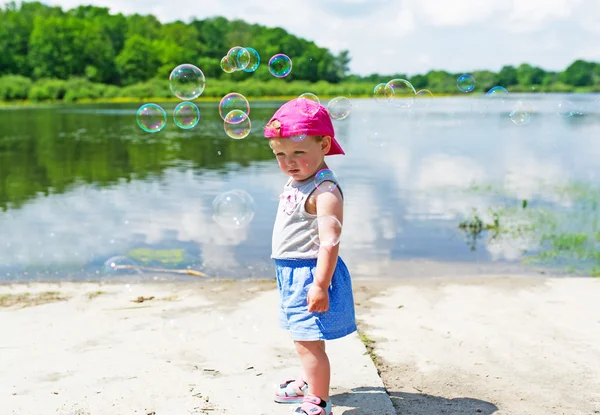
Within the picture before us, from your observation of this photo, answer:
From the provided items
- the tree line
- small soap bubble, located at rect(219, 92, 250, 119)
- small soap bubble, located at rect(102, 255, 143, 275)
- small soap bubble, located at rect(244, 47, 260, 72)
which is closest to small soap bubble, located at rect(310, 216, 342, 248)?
small soap bubble, located at rect(219, 92, 250, 119)

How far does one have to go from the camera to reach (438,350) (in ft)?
15.0

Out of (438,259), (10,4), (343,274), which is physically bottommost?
(438,259)

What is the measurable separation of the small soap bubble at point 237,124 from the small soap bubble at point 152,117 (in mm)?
1378

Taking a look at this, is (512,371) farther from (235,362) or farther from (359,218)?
(359,218)

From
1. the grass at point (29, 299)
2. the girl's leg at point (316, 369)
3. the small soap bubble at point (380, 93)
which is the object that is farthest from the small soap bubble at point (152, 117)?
the girl's leg at point (316, 369)

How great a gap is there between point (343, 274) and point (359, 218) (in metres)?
7.93

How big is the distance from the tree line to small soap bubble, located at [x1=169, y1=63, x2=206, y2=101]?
52.2 meters

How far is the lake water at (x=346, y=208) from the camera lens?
28.5ft

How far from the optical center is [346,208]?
12.5 metres

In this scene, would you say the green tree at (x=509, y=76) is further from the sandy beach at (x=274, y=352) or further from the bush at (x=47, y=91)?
the bush at (x=47, y=91)

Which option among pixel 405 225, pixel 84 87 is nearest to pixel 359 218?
pixel 405 225

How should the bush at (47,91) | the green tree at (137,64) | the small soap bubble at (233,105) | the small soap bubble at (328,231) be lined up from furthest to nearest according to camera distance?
1. the green tree at (137,64)
2. the bush at (47,91)
3. the small soap bubble at (233,105)
4. the small soap bubble at (328,231)

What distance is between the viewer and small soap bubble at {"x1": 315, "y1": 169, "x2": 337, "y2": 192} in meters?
3.49

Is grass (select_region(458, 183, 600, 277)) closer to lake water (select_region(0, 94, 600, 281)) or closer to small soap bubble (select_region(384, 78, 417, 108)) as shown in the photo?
lake water (select_region(0, 94, 600, 281))
